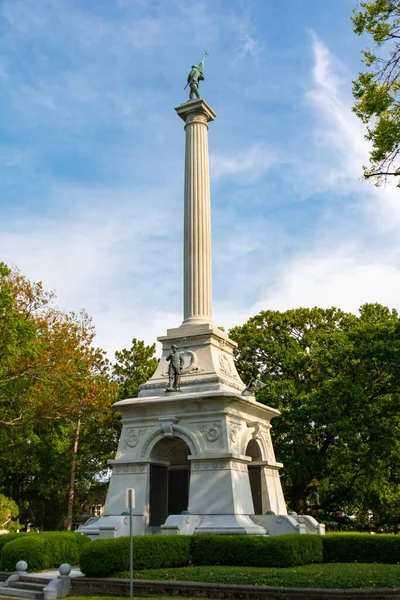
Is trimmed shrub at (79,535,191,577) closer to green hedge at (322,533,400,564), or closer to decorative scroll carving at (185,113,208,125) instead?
green hedge at (322,533,400,564)

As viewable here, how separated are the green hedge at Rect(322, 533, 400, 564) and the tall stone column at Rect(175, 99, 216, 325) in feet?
31.0

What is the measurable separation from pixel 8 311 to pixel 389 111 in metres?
19.7

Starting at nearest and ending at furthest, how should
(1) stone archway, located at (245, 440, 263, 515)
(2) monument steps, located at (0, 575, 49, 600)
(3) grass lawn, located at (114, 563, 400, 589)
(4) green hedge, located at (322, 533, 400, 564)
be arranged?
(3) grass lawn, located at (114, 563, 400, 589)
(2) monument steps, located at (0, 575, 49, 600)
(4) green hedge, located at (322, 533, 400, 564)
(1) stone archway, located at (245, 440, 263, 515)

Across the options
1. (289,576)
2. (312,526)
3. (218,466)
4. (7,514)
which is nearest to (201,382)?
(218,466)

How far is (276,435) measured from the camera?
32844 millimetres

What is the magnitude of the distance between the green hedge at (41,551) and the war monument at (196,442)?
1102mm

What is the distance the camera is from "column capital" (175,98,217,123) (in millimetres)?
26281

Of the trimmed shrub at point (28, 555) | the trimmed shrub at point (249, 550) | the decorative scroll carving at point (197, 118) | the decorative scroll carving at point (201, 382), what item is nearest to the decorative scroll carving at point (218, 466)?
the decorative scroll carving at point (201, 382)

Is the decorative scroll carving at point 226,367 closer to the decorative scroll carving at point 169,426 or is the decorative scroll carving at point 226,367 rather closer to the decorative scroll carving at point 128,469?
the decorative scroll carving at point 169,426

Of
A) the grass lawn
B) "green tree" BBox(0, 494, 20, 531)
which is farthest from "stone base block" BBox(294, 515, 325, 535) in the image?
"green tree" BBox(0, 494, 20, 531)

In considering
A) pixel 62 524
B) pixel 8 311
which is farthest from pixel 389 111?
pixel 62 524

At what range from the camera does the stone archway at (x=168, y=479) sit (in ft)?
70.0

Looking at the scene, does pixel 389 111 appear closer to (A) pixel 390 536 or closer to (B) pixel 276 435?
(A) pixel 390 536

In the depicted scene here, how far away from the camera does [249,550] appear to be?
16.1m
